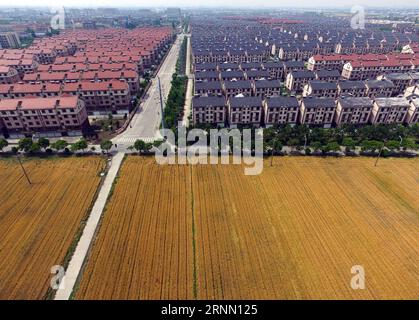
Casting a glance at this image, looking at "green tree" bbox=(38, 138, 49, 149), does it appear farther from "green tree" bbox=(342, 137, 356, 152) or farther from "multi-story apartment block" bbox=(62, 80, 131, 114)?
"green tree" bbox=(342, 137, 356, 152)

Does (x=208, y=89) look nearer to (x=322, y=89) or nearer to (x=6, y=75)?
(x=322, y=89)

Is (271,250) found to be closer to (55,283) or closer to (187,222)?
(187,222)

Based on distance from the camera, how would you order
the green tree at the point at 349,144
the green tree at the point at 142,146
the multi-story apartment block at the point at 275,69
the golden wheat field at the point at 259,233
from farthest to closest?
1. the multi-story apartment block at the point at 275,69
2. the green tree at the point at 349,144
3. the green tree at the point at 142,146
4. the golden wheat field at the point at 259,233

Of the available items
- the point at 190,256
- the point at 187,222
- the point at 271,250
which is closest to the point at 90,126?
the point at 187,222

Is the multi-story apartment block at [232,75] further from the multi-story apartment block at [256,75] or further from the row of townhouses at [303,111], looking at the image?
the row of townhouses at [303,111]

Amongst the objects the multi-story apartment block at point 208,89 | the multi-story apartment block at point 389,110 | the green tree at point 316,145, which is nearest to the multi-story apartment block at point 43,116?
the multi-story apartment block at point 208,89

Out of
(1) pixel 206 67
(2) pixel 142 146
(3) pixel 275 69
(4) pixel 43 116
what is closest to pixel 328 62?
(3) pixel 275 69
